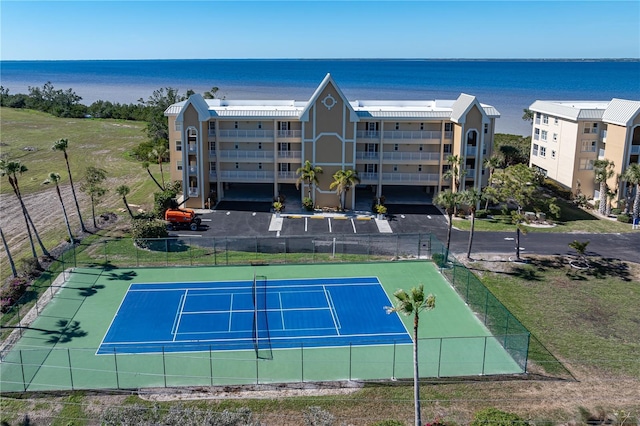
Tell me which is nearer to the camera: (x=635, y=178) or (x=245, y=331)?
(x=245, y=331)

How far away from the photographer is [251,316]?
3572 cm

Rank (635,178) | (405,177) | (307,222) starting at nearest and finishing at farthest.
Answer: (635,178) → (307,222) → (405,177)

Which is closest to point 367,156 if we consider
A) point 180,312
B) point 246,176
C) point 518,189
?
point 246,176

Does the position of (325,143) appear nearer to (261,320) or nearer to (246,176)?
(246,176)

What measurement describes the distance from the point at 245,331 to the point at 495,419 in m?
15.3

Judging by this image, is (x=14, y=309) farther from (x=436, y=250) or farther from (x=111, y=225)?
(x=436, y=250)

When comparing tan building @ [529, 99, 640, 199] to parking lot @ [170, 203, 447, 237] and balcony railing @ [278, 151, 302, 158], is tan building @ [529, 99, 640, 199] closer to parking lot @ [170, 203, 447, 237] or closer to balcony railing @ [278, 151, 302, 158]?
parking lot @ [170, 203, 447, 237]

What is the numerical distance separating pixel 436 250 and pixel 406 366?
16569 mm

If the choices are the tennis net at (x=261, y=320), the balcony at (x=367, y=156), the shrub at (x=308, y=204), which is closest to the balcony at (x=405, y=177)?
the balcony at (x=367, y=156)

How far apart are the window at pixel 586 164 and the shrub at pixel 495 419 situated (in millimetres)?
43990

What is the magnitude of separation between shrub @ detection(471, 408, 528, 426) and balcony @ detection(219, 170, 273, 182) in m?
39.1

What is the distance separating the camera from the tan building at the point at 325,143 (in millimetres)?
56438

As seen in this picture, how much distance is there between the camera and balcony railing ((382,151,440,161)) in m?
59.1

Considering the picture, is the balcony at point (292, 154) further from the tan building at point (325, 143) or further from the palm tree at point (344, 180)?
the palm tree at point (344, 180)
